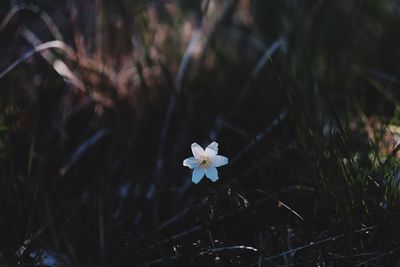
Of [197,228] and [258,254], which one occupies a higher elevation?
[197,228]

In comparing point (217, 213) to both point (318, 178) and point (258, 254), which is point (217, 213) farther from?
point (318, 178)

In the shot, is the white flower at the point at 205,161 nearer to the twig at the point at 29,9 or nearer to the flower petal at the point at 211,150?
the flower petal at the point at 211,150

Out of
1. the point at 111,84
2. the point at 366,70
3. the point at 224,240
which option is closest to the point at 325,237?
the point at 224,240

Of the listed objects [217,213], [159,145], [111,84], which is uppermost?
[111,84]

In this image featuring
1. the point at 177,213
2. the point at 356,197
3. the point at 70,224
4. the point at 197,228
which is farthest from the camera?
the point at 177,213

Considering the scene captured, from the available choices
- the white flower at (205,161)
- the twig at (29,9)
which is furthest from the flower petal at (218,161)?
the twig at (29,9)

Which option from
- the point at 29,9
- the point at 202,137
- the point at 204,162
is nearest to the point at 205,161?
the point at 204,162
